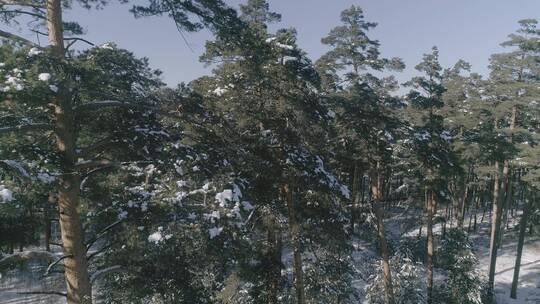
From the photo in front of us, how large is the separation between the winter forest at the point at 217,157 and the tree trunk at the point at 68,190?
35mm

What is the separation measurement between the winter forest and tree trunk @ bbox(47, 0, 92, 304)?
0.03 metres

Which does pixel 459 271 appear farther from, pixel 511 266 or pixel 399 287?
pixel 511 266

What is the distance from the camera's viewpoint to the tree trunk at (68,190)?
6699mm

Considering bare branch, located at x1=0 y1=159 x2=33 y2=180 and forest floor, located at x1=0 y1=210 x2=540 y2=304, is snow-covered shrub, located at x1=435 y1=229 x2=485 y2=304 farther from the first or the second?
bare branch, located at x1=0 y1=159 x2=33 y2=180

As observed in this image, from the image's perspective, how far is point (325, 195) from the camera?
12.2 metres

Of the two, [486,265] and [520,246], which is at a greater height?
[520,246]

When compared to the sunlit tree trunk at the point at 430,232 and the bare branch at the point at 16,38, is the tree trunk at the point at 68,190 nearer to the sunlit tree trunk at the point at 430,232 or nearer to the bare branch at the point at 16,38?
the bare branch at the point at 16,38

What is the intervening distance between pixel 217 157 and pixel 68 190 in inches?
114

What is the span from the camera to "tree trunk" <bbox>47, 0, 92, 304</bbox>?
6.70 m

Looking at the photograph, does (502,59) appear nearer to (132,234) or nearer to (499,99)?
(499,99)

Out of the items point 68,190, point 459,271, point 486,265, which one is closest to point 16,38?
point 68,190

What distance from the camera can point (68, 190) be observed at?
6.95 m

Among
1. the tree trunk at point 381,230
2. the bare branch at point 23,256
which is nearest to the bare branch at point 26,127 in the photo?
the bare branch at point 23,256

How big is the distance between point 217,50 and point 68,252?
7.32m
